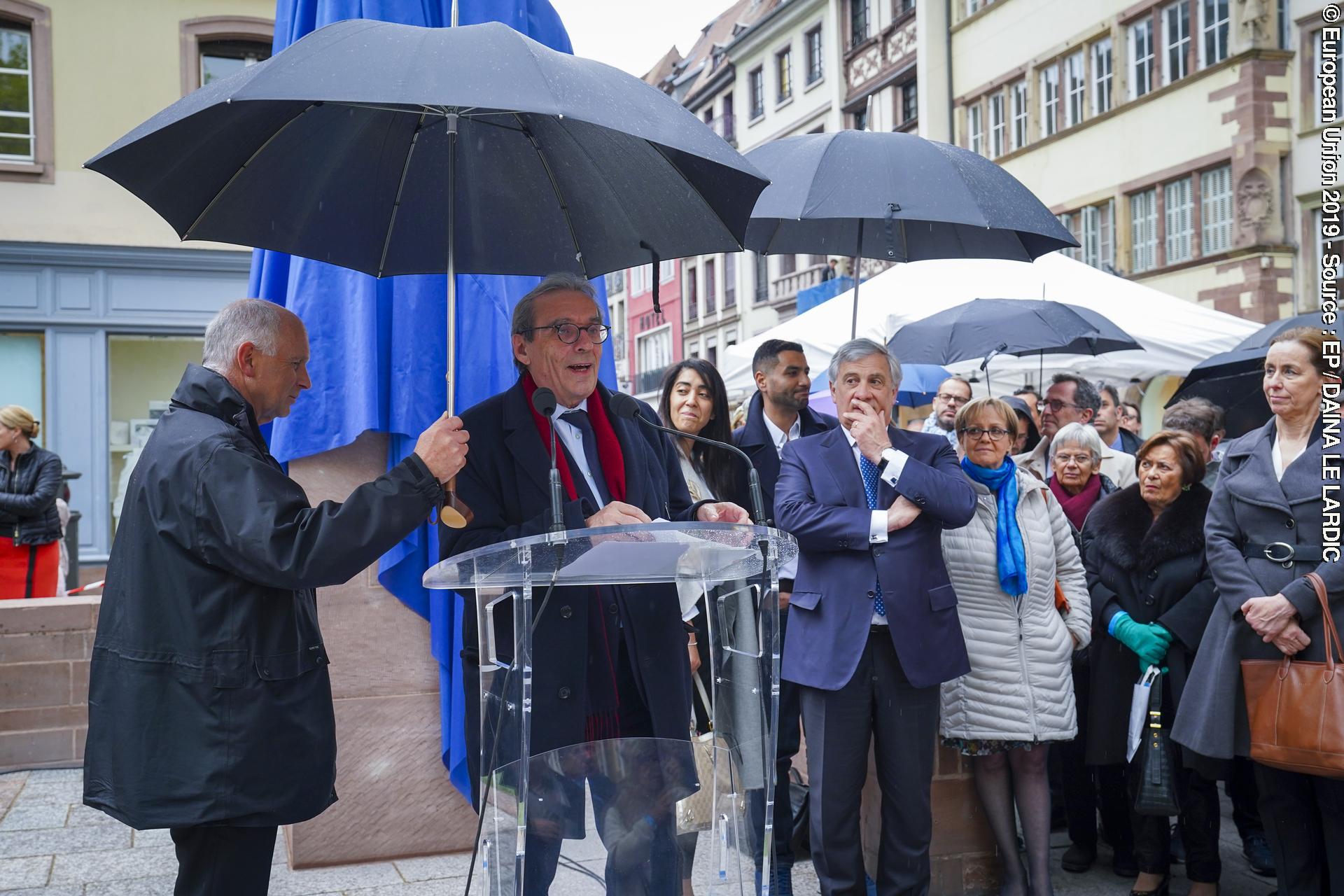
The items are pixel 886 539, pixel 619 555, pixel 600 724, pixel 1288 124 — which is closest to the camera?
pixel 619 555

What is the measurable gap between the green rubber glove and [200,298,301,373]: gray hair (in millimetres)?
3639

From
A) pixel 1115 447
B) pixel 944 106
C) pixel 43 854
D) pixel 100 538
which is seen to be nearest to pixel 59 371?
pixel 100 538

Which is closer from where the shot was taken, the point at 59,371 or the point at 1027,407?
the point at 1027,407

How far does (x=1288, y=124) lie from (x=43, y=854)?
67.9ft

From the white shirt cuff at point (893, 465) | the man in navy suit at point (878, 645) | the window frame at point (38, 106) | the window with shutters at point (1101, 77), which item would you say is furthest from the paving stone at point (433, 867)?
the window with shutters at point (1101, 77)

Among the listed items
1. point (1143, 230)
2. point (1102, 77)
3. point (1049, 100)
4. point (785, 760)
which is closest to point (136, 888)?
point (785, 760)

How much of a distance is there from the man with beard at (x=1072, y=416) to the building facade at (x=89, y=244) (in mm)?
11418

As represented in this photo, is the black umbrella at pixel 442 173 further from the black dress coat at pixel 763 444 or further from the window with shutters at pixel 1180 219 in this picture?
the window with shutters at pixel 1180 219

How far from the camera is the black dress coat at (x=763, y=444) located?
5402 millimetres

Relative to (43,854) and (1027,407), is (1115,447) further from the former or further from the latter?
(43,854)

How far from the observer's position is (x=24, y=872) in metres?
4.89

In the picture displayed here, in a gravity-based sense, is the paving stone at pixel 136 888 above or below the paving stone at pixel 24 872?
below

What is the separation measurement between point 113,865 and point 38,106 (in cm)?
1307

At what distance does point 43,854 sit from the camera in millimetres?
5113
